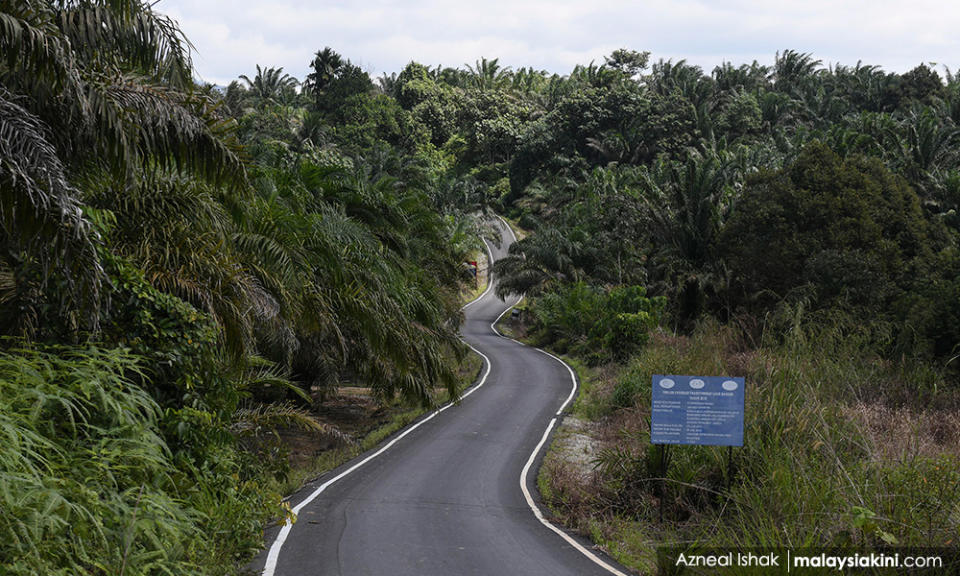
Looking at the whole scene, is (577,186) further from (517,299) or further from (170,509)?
(170,509)

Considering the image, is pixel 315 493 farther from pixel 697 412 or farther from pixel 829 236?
pixel 829 236

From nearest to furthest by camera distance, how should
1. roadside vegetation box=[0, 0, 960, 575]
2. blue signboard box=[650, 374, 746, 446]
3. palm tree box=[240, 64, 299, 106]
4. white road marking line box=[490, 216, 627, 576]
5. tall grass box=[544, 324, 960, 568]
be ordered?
roadside vegetation box=[0, 0, 960, 575], tall grass box=[544, 324, 960, 568], white road marking line box=[490, 216, 627, 576], blue signboard box=[650, 374, 746, 446], palm tree box=[240, 64, 299, 106]

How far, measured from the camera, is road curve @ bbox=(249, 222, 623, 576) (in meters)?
9.96

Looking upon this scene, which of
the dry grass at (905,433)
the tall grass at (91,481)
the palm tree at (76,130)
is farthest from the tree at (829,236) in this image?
the tall grass at (91,481)

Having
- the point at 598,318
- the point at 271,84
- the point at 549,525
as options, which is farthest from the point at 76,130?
the point at 271,84

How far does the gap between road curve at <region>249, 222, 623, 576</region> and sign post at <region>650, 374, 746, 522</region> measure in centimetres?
208

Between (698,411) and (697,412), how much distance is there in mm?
21

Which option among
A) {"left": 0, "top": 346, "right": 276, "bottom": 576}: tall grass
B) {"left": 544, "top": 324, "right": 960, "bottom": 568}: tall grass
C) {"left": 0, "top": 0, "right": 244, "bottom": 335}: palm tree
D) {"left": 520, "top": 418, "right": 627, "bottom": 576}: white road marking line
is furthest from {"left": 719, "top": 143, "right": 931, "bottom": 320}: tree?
{"left": 0, "top": 346, "right": 276, "bottom": 576}: tall grass

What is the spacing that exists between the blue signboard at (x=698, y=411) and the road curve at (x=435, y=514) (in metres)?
2.13

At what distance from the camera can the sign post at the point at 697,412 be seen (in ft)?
37.0

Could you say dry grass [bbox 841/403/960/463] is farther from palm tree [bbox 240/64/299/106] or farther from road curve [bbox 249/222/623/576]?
palm tree [bbox 240/64/299/106]

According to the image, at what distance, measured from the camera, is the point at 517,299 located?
68688mm

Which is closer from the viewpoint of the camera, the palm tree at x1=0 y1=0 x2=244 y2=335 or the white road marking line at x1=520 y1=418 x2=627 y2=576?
the palm tree at x1=0 y1=0 x2=244 y2=335

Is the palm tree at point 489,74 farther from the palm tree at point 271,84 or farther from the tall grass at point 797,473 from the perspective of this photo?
the tall grass at point 797,473
